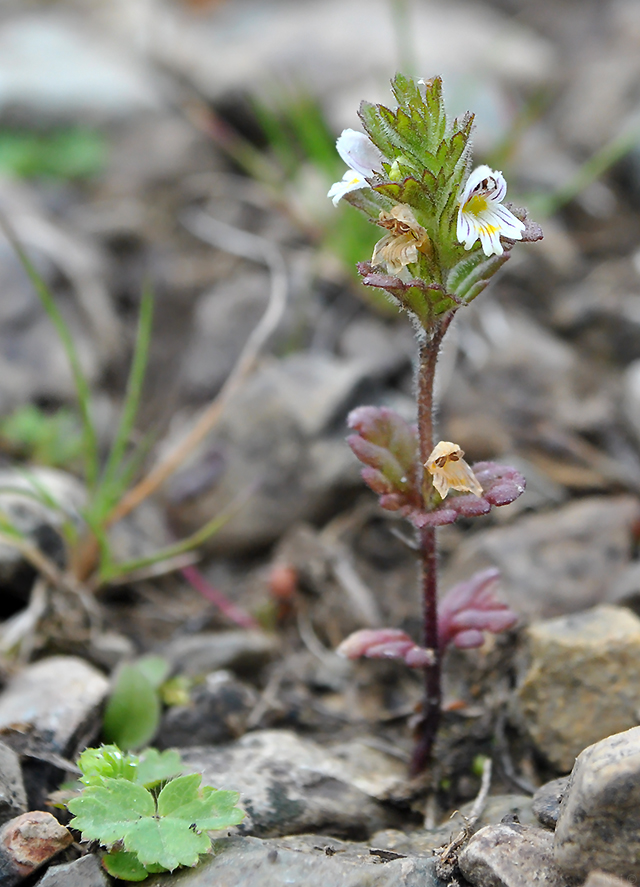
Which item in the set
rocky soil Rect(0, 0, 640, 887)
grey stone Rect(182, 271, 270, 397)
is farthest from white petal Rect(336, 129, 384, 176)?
grey stone Rect(182, 271, 270, 397)

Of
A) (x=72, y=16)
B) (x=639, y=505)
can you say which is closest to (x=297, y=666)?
(x=639, y=505)

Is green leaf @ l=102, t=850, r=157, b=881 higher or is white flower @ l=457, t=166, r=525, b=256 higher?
white flower @ l=457, t=166, r=525, b=256

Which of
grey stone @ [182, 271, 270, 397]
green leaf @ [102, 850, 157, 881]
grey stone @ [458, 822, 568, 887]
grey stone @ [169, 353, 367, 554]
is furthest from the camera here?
grey stone @ [182, 271, 270, 397]

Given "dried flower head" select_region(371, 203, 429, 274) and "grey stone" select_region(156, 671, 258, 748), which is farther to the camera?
"grey stone" select_region(156, 671, 258, 748)

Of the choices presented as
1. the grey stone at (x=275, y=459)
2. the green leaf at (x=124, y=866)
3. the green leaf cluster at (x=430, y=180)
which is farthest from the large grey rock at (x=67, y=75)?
the green leaf at (x=124, y=866)

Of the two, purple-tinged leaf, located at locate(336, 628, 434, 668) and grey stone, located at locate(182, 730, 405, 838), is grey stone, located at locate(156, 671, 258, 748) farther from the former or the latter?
purple-tinged leaf, located at locate(336, 628, 434, 668)

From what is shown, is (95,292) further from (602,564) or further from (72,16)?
(72,16)
